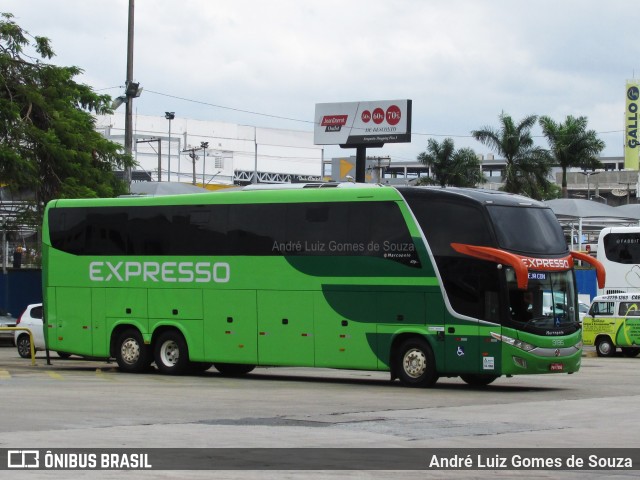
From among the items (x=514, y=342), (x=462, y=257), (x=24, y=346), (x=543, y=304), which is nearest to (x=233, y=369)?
(x=462, y=257)

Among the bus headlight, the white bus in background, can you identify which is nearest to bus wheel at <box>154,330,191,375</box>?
the bus headlight

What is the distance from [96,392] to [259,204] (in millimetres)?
5938

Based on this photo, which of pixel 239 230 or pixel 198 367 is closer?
pixel 239 230

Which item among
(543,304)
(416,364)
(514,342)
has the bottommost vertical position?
(416,364)

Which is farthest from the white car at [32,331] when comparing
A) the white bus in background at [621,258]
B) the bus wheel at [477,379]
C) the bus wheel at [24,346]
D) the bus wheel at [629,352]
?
the white bus in background at [621,258]

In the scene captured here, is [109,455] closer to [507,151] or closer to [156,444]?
[156,444]

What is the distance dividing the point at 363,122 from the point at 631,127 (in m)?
28.8

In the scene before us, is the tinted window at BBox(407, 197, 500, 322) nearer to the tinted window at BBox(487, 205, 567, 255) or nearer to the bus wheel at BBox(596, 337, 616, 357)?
the tinted window at BBox(487, 205, 567, 255)

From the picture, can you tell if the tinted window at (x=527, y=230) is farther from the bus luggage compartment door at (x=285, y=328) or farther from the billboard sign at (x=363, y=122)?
the billboard sign at (x=363, y=122)

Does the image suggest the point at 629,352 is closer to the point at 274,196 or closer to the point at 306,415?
the point at 274,196

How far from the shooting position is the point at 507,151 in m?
78.4

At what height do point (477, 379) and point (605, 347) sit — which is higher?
point (477, 379)

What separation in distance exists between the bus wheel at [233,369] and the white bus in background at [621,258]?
847 inches

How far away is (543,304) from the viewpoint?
2223 cm
